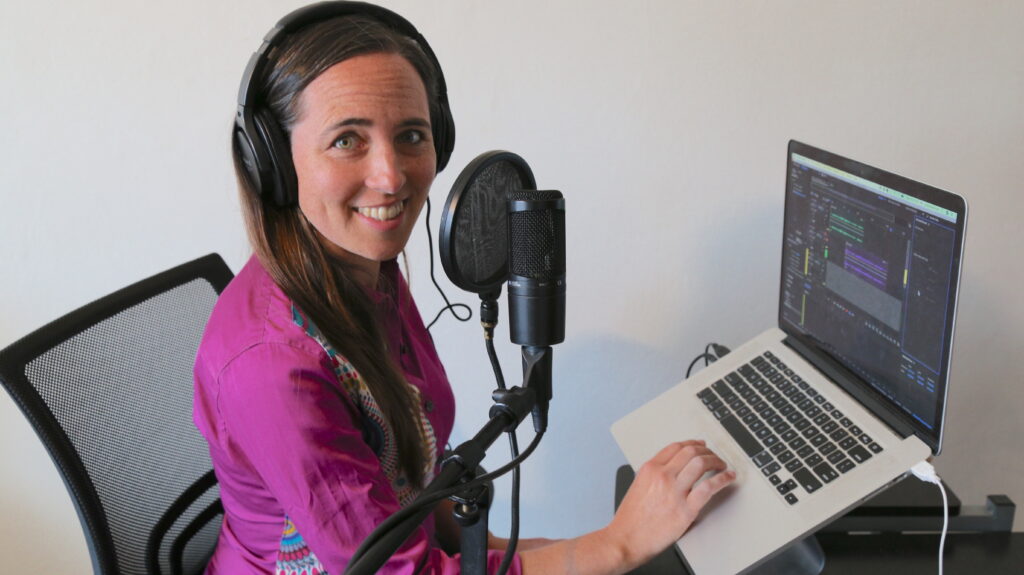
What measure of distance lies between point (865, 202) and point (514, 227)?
499 millimetres

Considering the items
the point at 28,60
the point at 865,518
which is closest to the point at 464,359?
the point at 865,518

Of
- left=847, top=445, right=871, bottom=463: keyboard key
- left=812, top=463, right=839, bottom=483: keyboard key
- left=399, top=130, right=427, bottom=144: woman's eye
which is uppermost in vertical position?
left=399, top=130, right=427, bottom=144: woman's eye

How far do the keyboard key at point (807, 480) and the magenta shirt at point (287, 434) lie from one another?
32 centimetres

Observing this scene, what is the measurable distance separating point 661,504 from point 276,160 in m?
0.54

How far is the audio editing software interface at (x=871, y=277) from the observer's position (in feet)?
3.07

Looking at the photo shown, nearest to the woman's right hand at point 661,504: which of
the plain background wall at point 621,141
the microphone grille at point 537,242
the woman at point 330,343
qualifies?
the woman at point 330,343

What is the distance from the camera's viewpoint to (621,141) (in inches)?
58.0

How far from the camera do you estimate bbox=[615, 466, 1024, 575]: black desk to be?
1.03 m

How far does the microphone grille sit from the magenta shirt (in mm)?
253

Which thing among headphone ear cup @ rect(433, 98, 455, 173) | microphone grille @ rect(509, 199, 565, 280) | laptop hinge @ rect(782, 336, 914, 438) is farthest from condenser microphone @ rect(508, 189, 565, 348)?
laptop hinge @ rect(782, 336, 914, 438)

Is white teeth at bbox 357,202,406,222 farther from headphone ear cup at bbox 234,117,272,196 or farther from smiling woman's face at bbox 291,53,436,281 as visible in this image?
headphone ear cup at bbox 234,117,272,196

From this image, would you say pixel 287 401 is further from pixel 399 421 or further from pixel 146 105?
pixel 146 105

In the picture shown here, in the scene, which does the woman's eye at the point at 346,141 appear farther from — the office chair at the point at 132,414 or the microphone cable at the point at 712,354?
the microphone cable at the point at 712,354

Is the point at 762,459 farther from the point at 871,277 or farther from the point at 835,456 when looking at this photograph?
the point at 871,277
